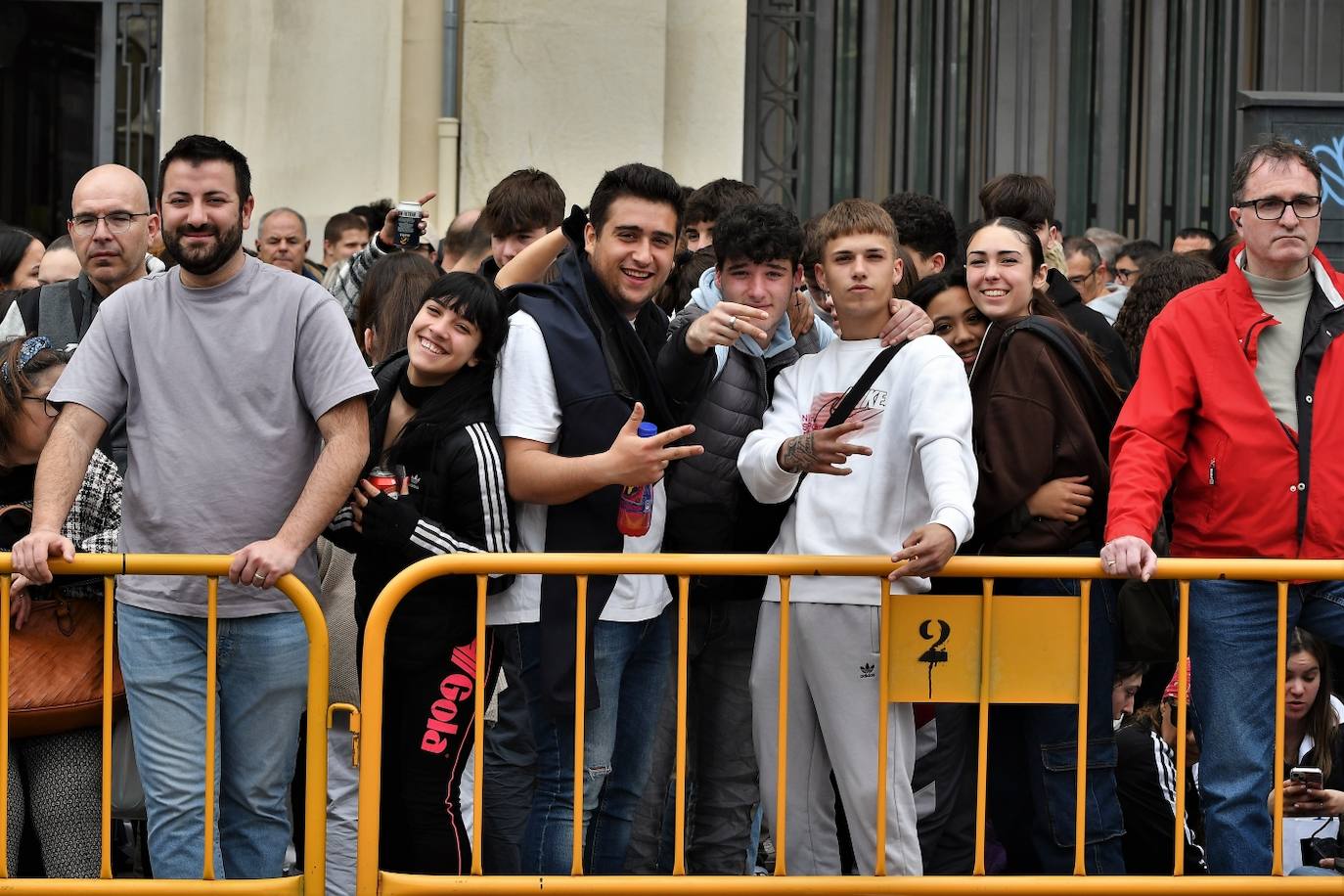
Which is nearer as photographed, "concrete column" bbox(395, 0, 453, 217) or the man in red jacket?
the man in red jacket

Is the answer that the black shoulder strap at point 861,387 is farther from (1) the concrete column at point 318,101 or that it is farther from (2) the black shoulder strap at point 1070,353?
(1) the concrete column at point 318,101

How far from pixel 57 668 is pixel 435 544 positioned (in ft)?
3.70

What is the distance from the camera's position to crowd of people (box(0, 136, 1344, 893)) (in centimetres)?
488

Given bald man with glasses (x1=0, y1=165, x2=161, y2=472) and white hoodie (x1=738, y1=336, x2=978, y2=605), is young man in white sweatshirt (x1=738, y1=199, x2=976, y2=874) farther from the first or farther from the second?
bald man with glasses (x1=0, y1=165, x2=161, y2=472)

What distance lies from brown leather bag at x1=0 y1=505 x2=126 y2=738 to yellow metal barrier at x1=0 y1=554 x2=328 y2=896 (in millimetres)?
137

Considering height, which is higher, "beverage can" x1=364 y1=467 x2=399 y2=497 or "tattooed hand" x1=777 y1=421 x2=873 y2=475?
"tattooed hand" x1=777 y1=421 x2=873 y2=475

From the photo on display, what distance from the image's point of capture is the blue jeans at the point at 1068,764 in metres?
5.30

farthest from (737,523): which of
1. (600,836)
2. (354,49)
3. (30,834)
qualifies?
(354,49)

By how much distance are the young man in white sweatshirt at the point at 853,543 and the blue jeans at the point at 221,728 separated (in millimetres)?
1352

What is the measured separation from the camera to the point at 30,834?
5.18 m

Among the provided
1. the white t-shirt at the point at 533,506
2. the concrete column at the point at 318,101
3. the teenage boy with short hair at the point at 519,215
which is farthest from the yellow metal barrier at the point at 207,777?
the concrete column at the point at 318,101

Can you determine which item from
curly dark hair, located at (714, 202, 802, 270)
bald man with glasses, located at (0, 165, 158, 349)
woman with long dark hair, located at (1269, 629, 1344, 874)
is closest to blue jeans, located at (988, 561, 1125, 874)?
woman with long dark hair, located at (1269, 629, 1344, 874)

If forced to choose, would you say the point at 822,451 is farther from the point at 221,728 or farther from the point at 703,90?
the point at 703,90

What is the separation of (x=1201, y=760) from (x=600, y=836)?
1749 mm
